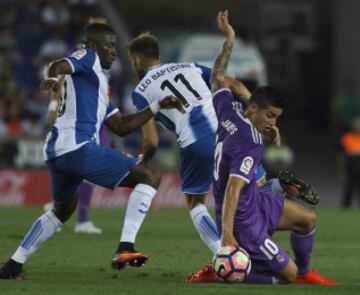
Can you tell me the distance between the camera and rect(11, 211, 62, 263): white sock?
9.96 meters

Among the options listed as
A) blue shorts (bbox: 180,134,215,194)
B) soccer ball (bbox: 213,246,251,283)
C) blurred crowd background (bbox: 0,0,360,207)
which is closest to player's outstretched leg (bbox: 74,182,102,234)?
blue shorts (bbox: 180,134,215,194)

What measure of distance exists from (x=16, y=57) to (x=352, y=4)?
29.2 ft

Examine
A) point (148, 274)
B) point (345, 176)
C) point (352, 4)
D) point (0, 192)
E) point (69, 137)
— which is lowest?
Answer: point (148, 274)

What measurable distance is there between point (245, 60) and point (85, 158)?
15792 millimetres

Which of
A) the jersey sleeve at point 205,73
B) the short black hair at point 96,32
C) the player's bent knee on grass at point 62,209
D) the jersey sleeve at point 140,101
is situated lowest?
the player's bent knee on grass at point 62,209

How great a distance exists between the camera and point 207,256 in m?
12.6

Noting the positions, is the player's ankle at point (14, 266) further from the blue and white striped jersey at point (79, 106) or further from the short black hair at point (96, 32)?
the short black hair at point (96, 32)

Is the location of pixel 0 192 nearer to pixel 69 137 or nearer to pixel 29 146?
pixel 29 146

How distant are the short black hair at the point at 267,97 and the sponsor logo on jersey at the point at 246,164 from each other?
0.43 m

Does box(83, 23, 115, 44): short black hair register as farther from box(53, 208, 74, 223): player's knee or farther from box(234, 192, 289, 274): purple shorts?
box(234, 192, 289, 274): purple shorts

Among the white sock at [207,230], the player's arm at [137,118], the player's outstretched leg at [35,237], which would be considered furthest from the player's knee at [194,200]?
the player's outstretched leg at [35,237]

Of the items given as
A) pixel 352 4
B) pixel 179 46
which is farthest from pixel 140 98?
pixel 352 4

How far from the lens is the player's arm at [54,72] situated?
9.59m

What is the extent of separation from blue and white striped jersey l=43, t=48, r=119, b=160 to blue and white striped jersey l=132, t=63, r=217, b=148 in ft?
3.44
